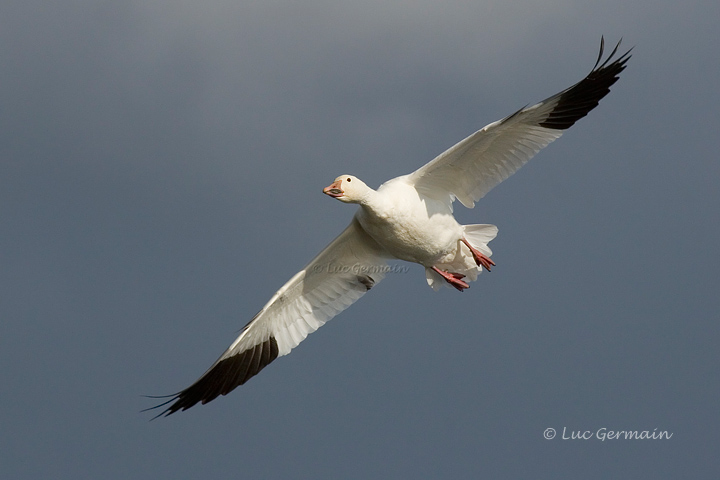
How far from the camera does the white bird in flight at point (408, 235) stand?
1012 cm

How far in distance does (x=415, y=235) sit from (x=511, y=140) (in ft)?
4.82

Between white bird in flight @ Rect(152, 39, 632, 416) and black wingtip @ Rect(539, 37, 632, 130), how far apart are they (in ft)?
0.04

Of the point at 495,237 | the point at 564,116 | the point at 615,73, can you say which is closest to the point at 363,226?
the point at 495,237

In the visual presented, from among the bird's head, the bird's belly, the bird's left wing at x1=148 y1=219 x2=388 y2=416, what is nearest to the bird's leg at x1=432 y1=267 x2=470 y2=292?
the bird's belly

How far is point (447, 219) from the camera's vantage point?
10.6 m

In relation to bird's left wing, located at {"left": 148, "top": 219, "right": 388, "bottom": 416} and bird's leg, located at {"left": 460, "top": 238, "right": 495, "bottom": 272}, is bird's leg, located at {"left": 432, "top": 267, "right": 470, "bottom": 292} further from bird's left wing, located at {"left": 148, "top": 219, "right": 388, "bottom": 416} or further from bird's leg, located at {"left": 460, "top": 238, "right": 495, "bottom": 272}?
bird's left wing, located at {"left": 148, "top": 219, "right": 388, "bottom": 416}

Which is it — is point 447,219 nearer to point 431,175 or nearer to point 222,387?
point 431,175

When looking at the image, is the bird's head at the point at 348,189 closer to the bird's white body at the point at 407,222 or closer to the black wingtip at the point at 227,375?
the bird's white body at the point at 407,222

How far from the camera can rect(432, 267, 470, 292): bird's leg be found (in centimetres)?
1102

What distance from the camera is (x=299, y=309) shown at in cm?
1113

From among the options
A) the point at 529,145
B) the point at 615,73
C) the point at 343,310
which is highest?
the point at 615,73

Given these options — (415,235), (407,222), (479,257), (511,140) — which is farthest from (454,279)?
(511,140)

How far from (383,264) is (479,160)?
70.7 inches

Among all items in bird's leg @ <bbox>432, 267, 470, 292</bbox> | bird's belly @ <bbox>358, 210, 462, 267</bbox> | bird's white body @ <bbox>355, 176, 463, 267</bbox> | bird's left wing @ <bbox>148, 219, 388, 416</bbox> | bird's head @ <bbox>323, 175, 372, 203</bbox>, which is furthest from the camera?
bird's leg @ <bbox>432, 267, 470, 292</bbox>
